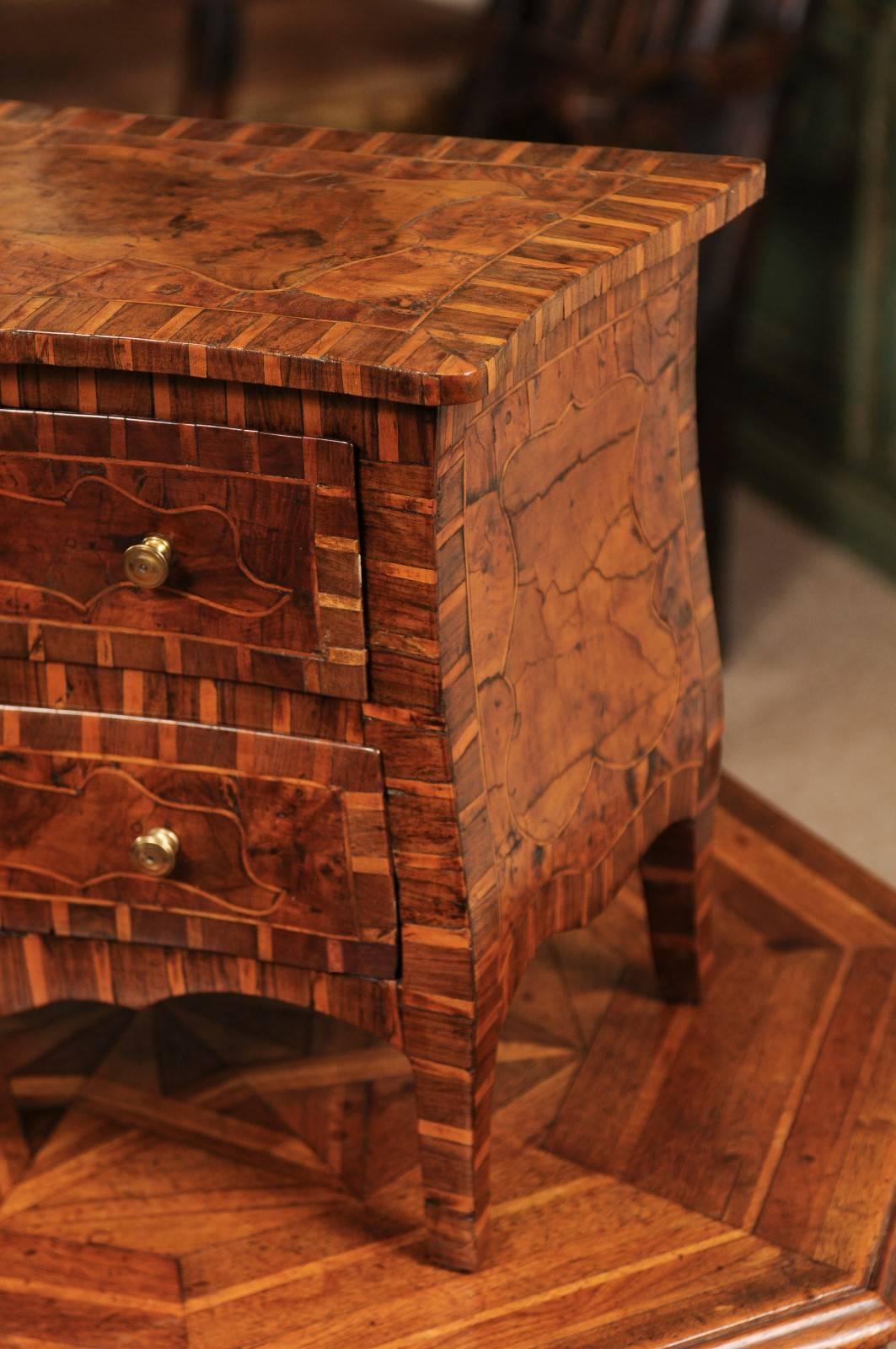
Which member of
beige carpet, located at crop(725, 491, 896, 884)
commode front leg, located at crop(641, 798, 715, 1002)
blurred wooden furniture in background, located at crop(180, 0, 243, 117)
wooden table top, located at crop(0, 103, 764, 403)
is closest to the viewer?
wooden table top, located at crop(0, 103, 764, 403)

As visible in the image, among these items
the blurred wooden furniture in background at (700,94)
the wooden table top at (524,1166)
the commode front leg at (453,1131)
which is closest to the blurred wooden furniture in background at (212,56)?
the blurred wooden furniture in background at (700,94)

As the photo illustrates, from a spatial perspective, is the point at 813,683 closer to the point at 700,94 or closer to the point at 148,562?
the point at 700,94

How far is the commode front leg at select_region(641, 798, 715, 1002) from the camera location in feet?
4.48

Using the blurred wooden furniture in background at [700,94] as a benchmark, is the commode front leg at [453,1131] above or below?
below

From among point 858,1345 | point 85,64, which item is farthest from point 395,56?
point 858,1345

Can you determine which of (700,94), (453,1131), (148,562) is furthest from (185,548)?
(700,94)

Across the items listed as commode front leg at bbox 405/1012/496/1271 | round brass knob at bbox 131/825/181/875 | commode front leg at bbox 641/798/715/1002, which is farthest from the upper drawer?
commode front leg at bbox 641/798/715/1002

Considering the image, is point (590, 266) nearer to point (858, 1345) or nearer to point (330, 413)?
point (330, 413)

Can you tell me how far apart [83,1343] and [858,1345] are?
53cm

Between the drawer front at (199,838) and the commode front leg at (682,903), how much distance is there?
0.34 metres

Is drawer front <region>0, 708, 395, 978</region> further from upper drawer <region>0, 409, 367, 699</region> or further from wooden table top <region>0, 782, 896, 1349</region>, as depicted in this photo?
wooden table top <region>0, 782, 896, 1349</region>

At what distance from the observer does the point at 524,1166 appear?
1.32 meters

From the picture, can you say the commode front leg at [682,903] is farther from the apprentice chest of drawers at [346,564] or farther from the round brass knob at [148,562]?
the round brass knob at [148,562]

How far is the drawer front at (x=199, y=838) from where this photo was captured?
1.08 m
